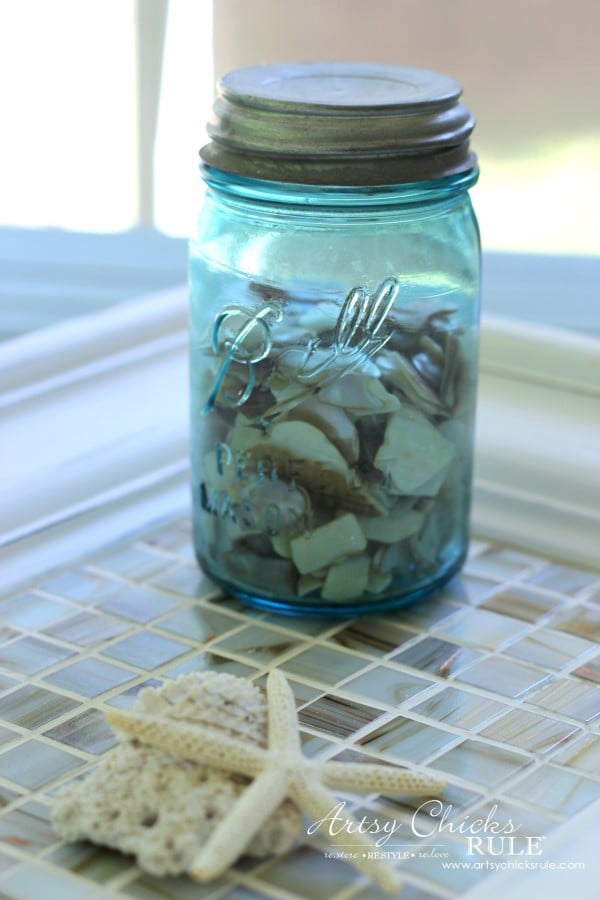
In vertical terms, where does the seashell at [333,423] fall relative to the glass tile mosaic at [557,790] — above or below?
above

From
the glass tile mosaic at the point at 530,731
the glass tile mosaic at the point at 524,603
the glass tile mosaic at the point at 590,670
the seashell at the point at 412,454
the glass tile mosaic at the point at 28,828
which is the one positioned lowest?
the glass tile mosaic at the point at 524,603

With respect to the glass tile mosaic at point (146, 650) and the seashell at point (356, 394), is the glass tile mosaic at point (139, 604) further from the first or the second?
the seashell at point (356, 394)

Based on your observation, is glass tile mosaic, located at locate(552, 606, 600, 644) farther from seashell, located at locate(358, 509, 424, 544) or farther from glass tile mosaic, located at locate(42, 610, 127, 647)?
glass tile mosaic, located at locate(42, 610, 127, 647)

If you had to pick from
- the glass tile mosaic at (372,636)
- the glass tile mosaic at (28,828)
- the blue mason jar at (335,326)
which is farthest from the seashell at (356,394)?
the glass tile mosaic at (28,828)

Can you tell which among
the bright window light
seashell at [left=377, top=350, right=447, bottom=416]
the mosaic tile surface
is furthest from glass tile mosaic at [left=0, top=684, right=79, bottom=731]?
the bright window light

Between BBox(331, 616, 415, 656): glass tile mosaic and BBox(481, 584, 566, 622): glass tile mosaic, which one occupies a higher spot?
BBox(331, 616, 415, 656): glass tile mosaic

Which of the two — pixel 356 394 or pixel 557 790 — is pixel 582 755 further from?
pixel 356 394

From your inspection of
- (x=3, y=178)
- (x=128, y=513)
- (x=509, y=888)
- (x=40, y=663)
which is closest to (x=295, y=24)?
(x=3, y=178)
